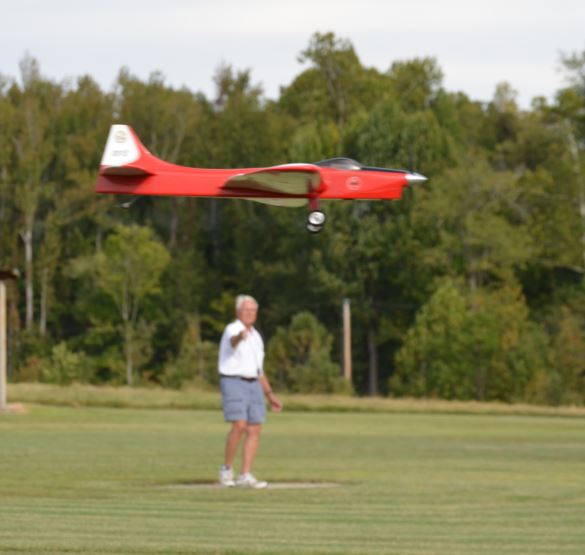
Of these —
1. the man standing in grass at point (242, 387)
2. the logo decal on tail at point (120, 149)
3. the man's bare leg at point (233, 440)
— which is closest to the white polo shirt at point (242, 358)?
the man standing in grass at point (242, 387)

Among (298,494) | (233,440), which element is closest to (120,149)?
(298,494)

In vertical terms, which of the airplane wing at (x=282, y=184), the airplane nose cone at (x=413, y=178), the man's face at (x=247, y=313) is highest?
the airplane nose cone at (x=413, y=178)

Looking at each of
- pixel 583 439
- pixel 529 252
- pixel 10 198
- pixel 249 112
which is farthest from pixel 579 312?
pixel 583 439

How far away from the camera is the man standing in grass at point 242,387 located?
616 inches

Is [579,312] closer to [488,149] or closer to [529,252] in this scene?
[529,252]

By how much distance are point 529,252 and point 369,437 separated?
138 ft

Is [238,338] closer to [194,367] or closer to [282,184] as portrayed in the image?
[282,184]

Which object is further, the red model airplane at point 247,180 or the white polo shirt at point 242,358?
the white polo shirt at point 242,358

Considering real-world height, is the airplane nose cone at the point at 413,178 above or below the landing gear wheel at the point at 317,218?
above

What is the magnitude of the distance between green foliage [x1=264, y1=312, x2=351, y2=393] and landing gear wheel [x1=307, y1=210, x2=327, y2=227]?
4978 cm

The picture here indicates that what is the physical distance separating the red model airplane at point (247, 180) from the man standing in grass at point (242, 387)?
808 cm

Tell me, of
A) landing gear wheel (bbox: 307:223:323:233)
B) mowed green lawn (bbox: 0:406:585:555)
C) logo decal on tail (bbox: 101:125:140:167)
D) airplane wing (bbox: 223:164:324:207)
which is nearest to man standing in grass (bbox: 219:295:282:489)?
mowed green lawn (bbox: 0:406:585:555)

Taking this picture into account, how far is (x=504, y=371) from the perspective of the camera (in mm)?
62219

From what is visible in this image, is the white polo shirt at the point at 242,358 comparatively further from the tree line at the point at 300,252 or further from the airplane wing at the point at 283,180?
the tree line at the point at 300,252
